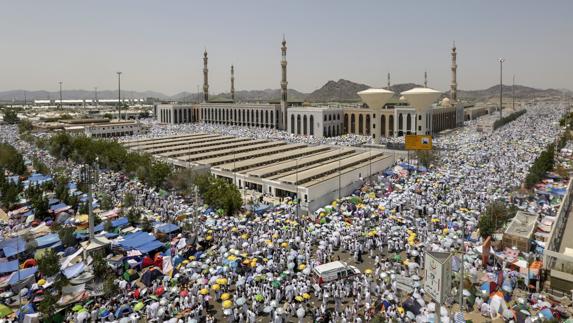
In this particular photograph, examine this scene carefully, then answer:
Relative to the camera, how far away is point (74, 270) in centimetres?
1416

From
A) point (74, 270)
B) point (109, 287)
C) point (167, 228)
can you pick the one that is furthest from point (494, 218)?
point (74, 270)

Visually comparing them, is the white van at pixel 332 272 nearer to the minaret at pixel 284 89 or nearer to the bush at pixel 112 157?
the bush at pixel 112 157

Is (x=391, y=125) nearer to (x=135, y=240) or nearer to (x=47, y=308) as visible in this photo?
(x=135, y=240)

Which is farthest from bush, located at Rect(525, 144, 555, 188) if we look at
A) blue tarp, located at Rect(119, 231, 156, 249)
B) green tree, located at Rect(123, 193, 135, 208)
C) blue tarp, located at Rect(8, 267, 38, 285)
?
blue tarp, located at Rect(8, 267, 38, 285)

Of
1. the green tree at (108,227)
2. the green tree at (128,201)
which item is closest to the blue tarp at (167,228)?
the green tree at (108,227)

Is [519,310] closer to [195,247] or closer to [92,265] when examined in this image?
[195,247]

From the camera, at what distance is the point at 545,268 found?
14016 mm

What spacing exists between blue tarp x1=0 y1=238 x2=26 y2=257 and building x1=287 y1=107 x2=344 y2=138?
43934 millimetres

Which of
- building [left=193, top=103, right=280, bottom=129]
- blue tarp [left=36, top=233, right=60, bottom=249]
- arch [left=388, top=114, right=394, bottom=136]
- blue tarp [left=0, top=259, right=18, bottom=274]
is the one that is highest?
building [left=193, top=103, right=280, bottom=129]

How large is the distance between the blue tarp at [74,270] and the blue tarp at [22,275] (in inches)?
46.5

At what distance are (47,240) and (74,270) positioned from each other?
4.09 meters

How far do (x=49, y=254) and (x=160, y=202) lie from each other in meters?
9.59

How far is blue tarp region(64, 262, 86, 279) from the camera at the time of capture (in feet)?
45.7

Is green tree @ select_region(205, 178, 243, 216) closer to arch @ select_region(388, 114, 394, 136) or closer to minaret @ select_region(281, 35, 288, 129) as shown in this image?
arch @ select_region(388, 114, 394, 136)
